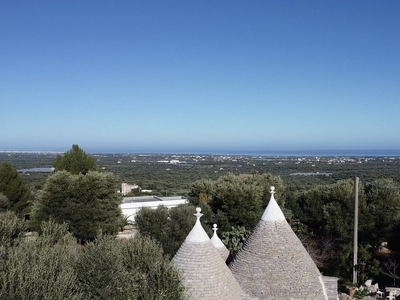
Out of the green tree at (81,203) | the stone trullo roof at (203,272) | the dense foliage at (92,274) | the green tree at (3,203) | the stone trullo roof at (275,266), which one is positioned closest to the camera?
the dense foliage at (92,274)

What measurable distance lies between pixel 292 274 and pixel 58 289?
609 cm

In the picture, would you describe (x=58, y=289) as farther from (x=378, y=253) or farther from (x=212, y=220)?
(x=378, y=253)

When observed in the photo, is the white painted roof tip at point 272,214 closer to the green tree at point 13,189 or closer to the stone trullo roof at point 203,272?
the stone trullo roof at point 203,272

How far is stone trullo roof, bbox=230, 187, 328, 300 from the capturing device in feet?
33.0

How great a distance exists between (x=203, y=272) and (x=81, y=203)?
20.1m

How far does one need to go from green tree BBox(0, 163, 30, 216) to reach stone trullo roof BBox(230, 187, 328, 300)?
82.9ft

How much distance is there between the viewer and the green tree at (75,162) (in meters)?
35.0

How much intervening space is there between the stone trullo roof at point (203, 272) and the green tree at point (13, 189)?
82.9 ft

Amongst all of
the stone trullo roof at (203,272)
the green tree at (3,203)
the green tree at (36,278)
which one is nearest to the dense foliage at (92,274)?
the green tree at (36,278)

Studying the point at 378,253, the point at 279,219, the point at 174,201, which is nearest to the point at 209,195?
the point at 174,201

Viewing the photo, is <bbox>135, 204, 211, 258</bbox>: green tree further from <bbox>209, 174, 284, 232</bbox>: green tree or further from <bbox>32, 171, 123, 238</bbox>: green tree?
<bbox>209, 174, 284, 232</bbox>: green tree

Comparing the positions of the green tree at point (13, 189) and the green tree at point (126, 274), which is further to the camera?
the green tree at point (13, 189)

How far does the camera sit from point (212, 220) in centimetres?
2877

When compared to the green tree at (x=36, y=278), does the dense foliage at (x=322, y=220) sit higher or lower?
lower
